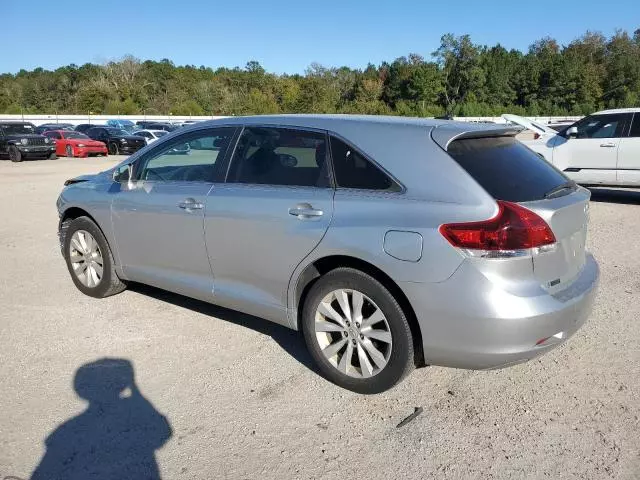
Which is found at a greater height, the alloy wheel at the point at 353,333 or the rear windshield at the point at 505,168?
the rear windshield at the point at 505,168

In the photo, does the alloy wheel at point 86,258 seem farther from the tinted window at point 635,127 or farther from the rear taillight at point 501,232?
the tinted window at point 635,127

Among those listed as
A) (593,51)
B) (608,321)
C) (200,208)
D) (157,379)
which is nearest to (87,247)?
(200,208)

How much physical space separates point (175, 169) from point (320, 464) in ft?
9.16

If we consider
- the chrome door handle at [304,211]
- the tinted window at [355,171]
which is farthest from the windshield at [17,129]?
the tinted window at [355,171]

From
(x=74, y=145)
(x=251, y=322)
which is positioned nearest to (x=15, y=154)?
(x=74, y=145)

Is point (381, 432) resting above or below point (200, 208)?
below

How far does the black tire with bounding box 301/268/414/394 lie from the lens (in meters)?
3.21

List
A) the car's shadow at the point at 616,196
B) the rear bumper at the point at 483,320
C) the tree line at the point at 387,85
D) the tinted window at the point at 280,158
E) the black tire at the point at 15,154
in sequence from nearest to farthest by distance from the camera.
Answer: the rear bumper at the point at 483,320 → the tinted window at the point at 280,158 → the car's shadow at the point at 616,196 → the black tire at the point at 15,154 → the tree line at the point at 387,85

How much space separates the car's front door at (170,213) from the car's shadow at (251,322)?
510 millimetres

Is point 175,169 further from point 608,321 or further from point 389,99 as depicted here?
point 389,99

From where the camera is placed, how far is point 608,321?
15.1 feet

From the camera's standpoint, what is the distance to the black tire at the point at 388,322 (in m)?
3.21

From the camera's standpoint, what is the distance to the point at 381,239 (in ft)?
10.5

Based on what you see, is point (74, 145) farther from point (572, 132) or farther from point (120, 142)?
point (572, 132)
